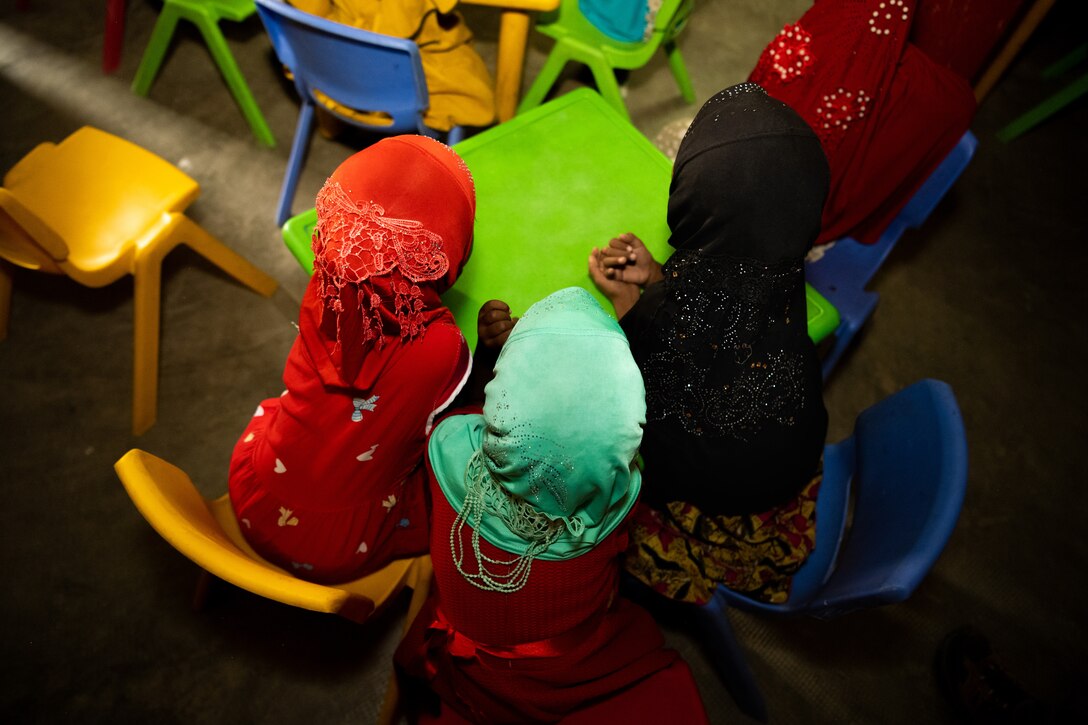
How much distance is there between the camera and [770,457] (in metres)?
1.22

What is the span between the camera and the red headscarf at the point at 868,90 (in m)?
1.62

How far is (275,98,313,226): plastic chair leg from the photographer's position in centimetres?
227

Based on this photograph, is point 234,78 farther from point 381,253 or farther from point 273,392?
point 381,253

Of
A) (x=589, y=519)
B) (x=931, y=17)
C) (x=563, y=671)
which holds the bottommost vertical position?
(x=563, y=671)

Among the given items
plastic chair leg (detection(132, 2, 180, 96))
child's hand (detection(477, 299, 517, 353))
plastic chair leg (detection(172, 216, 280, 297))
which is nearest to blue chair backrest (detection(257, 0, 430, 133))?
plastic chair leg (detection(172, 216, 280, 297))

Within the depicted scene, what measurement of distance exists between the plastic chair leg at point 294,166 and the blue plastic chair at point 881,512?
6.32 feet

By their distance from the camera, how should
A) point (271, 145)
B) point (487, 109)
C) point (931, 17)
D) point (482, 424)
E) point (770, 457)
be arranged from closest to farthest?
point (482, 424)
point (770, 457)
point (931, 17)
point (487, 109)
point (271, 145)

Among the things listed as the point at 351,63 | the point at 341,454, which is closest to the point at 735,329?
the point at 341,454

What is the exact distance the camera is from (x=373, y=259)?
1079mm

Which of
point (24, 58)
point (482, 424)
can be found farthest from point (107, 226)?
point (24, 58)

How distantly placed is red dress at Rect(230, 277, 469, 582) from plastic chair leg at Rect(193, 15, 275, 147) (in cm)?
159

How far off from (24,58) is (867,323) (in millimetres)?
3518

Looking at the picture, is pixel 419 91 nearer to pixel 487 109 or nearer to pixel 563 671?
pixel 487 109

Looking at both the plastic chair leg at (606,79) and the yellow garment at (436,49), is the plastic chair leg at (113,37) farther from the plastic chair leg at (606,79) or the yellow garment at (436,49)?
the plastic chair leg at (606,79)
